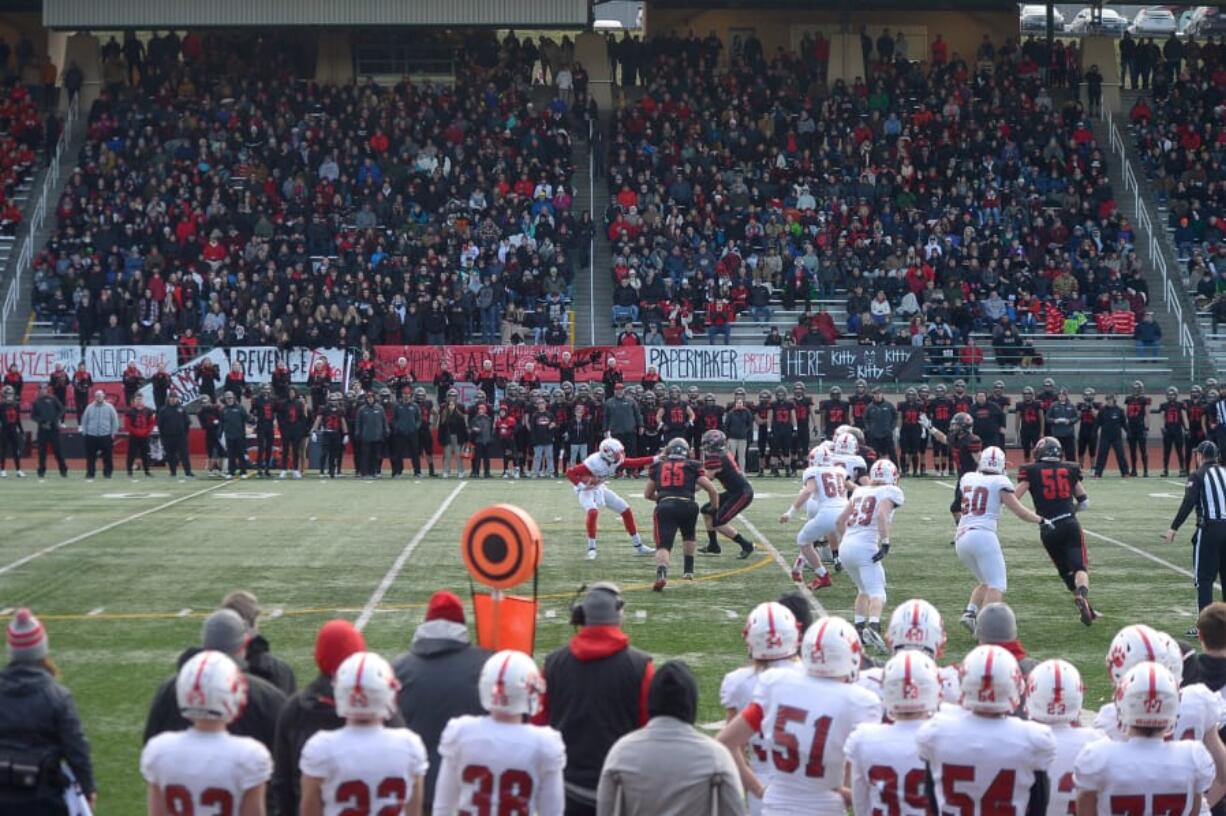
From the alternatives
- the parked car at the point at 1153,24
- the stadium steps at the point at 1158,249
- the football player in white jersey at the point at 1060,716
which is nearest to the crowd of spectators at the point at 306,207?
the stadium steps at the point at 1158,249

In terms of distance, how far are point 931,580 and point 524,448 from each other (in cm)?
1355

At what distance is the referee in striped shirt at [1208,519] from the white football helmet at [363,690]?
9.35m

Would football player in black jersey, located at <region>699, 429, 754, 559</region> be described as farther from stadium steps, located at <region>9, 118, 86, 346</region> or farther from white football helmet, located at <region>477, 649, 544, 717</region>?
stadium steps, located at <region>9, 118, 86, 346</region>

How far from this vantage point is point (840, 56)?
4419 cm

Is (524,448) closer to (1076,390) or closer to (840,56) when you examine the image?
(1076,390)

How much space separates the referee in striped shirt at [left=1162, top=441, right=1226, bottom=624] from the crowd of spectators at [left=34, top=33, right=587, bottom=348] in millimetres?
20888

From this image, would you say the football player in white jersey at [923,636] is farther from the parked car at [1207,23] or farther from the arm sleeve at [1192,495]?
the parked car at [1207,23]

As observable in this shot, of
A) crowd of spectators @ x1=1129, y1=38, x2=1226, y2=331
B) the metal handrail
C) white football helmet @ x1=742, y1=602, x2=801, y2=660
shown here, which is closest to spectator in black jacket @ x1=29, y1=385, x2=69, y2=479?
the metal handrail

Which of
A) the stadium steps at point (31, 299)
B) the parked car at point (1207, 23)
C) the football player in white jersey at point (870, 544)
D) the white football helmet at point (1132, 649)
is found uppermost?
the parked car at point (1207, 23)

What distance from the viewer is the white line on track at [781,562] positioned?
1505 cm

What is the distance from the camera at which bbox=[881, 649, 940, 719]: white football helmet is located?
619 centimetres

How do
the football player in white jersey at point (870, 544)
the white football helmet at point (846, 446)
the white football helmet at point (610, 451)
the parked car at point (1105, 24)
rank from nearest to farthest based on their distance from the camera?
the football player in white jersey at point (870, 544)
the white football helmet at point (846, 446)
the white football helmet at point (610, 451)
the parked car at point (1105, 24)

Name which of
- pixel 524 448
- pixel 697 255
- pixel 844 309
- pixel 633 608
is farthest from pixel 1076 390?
pixel 633 608

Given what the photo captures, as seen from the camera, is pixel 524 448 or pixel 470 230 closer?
pixel 524 448
